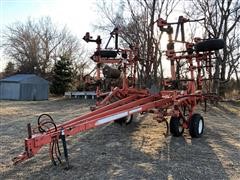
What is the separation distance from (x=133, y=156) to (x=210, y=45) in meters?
3.39

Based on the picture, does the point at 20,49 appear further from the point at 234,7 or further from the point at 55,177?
the point at 55,177

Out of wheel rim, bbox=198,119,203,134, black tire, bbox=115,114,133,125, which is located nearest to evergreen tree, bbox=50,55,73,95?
black tire, bbox=115,114,133,125

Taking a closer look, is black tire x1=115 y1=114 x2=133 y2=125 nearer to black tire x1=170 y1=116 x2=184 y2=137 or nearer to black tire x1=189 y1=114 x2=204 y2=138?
black tire x1=170 y1=116 x2=184 y2=137

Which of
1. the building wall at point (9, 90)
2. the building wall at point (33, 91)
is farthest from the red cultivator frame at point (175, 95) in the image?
the building wall at point (9, 90)

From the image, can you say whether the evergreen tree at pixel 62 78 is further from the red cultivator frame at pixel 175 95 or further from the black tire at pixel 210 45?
the black tire at pixel 210 45

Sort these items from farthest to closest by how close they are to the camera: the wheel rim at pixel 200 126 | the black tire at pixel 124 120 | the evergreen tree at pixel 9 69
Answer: the evergreen tree at pixel 9 69 < the black tire at pixel 124 120 < the wheel rim at pixel 200 126

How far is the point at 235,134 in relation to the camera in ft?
30.3

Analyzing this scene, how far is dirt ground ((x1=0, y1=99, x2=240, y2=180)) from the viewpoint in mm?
5137

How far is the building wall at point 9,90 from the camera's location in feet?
88.4

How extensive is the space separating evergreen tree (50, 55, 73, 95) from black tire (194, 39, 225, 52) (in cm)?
2440

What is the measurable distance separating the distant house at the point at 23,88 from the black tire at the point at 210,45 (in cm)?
2073

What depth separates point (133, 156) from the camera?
6199mm

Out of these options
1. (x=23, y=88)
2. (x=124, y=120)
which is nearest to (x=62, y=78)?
(x=23, y=88)

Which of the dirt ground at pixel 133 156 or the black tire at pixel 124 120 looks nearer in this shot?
the dirt ground at pixel 133 156
